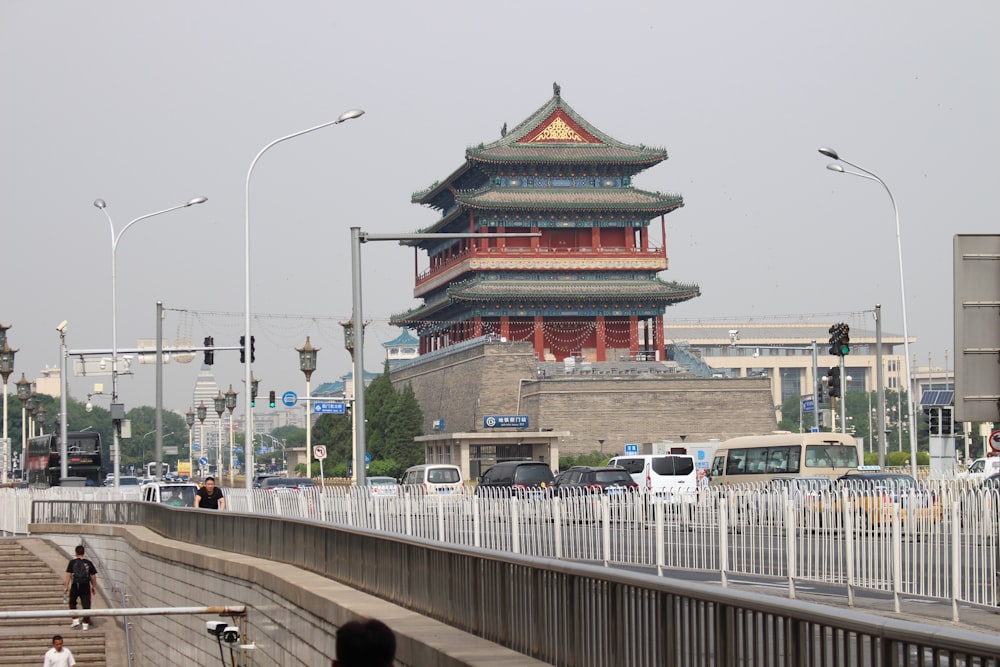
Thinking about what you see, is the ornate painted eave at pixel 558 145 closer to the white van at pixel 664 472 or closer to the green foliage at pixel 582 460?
the green foliage at pixel 582 460

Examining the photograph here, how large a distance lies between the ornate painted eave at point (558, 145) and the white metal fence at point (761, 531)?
55905 mm

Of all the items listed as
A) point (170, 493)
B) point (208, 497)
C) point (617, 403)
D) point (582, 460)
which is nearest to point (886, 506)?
point (208, 497)

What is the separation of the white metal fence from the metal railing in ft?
4.98

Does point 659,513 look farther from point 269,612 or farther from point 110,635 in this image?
point 110,635

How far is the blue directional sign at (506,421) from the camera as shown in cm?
7119

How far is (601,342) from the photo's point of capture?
8194 centimetres

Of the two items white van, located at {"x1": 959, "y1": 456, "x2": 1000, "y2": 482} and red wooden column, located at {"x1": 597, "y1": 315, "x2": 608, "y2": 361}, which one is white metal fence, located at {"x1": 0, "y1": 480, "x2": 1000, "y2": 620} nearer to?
white van, located at {"x1": 959, "y1": 456, "x2": 1000, "y2": 482}

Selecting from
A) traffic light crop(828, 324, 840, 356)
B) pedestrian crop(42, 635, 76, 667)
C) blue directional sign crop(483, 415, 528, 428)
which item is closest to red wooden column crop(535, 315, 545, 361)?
blue directional sign crop(483, 415, 528, 428)

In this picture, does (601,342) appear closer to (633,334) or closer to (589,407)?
(633,334)

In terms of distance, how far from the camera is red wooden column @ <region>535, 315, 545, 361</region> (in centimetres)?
8212

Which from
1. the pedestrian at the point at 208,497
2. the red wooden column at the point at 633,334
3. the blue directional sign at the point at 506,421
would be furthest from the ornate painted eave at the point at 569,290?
the pedestrian at the point at 208,497

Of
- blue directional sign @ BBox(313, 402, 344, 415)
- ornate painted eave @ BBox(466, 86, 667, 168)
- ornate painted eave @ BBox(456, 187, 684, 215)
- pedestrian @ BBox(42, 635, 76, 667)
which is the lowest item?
pedestrian @ BBox(42, 635, 76, 667)

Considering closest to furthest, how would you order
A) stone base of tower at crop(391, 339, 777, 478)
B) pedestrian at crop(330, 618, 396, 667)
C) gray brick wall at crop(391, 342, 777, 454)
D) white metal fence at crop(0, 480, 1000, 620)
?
1. pedestrian at crop(330, 618, 396, 667)
2. white metal fence at crop(0, 480, 1000, 620)
3. stone base of tower at crop(391, 339, 777, 478)
4. gray brick wall at crop(391, 342, 777, 454)

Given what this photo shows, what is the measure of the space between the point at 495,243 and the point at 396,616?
238 ft
